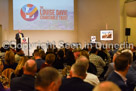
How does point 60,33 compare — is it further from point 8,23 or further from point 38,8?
point 8,23

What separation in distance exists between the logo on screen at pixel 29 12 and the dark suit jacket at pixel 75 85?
1131 centimetres

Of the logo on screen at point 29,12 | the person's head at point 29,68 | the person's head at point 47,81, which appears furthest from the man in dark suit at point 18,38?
the person's head at point 47,81

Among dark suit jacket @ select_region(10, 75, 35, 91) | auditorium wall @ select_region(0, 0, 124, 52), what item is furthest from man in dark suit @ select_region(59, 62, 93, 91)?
auditorium wall @ select_region(0, 0, 124, 52)

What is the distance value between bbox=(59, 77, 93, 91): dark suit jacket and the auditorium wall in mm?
10917

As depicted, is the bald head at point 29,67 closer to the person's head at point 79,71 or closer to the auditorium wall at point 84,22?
the person's head at point 79,71

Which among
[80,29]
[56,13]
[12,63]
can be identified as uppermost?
[56,13]

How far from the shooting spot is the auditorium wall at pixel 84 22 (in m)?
13.1

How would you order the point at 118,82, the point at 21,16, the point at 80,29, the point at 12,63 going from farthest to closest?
the point at 80,29 → the point at 21,16 → the point at 12,63 → the point at 118,82

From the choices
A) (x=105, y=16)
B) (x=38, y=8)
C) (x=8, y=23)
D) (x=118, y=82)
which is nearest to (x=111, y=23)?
(x=105, y=16)

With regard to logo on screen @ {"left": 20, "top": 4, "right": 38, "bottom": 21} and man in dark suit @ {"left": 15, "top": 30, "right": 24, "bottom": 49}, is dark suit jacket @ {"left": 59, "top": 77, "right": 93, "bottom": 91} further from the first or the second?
logo on screen @ {"left": 20, "top": 4, "right": 38, "bottom": 21}

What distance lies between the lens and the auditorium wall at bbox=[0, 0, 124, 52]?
1313 cm

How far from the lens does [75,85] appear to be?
2.16 meters

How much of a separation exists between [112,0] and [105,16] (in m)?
1.05

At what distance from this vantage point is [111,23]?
43.5 ft
